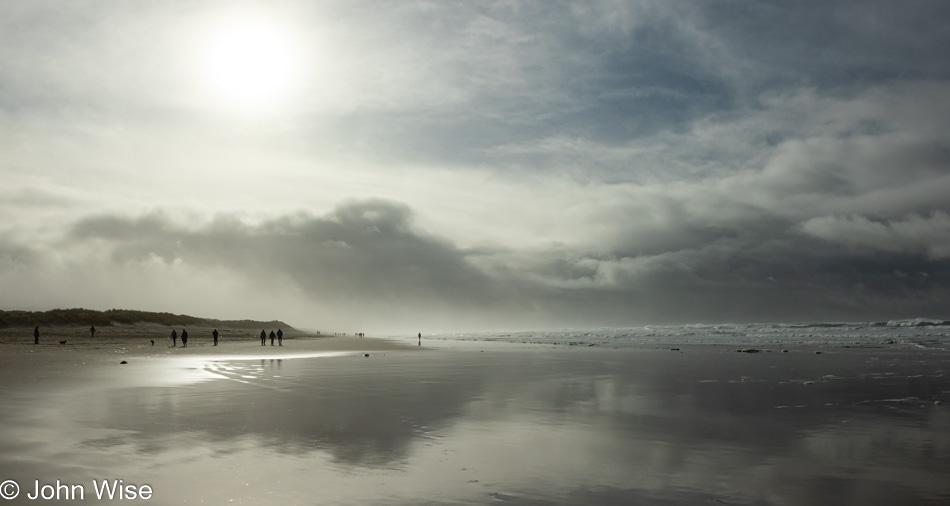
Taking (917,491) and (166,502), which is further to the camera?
(917,491)

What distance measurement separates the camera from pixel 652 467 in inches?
415

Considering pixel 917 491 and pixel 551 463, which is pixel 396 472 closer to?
pixel 551 463

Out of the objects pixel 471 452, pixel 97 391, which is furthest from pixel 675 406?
pixel 97 391

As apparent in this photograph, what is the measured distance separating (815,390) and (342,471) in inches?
750

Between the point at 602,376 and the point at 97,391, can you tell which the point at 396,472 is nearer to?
the point at 97,391

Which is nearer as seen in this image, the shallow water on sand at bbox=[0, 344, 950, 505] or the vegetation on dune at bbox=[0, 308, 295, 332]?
the shallow water on sand at bbox=[0, 344, 950, 505]

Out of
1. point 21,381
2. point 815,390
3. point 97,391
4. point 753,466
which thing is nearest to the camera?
point 753,466

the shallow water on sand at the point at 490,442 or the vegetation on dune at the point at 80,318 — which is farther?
the vegetation on dune at the point at 80,318

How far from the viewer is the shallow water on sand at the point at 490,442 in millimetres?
9125

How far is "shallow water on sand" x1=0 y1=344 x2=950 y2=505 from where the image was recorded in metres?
9.12

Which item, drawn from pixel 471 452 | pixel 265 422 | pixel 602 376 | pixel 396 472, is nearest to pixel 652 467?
pixel 471 452

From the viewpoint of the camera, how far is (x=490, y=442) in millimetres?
12695

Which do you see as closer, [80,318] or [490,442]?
[490,442]

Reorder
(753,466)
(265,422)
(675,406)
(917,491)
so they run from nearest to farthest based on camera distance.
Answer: (917,491)
(753,466)
(265,422)
(675,406)
